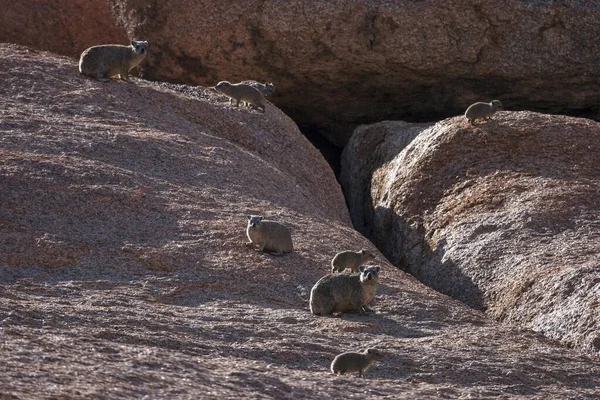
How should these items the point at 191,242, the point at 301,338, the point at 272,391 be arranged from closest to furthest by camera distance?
the point at 272,391 → the point at 301,338 → the point at 191,242

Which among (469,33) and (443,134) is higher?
(469,33)

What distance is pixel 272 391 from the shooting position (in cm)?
920

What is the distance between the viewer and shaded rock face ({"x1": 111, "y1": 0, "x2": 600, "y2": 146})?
2045 cm

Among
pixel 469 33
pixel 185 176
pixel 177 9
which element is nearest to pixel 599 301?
pixel 185 176

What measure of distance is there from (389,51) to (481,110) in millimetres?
3796

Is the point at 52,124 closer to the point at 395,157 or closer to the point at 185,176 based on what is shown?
the point at 185,176

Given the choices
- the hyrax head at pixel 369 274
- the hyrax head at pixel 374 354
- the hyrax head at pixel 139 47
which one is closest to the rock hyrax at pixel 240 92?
the hyrax head at pixel 139 47

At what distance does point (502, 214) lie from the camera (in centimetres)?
1533

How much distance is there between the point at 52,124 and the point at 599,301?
23.5 feet

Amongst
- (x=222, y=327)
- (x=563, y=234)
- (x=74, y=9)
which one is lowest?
(x=222, y=327)

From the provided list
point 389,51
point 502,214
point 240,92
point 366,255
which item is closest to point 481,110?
point 502,214

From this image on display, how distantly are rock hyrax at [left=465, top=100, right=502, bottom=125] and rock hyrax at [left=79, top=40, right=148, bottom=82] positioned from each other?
14.4ft

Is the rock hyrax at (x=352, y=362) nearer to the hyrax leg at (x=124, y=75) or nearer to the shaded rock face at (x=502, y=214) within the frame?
the shaded rock face at (x=502, y=214)

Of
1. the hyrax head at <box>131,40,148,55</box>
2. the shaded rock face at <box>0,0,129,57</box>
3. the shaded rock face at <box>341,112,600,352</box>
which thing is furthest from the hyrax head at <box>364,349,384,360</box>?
the shaded rock face at <box>0,0,129,57</box>
